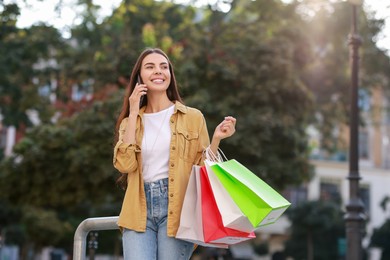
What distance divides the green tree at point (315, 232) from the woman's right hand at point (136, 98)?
92.6 ft

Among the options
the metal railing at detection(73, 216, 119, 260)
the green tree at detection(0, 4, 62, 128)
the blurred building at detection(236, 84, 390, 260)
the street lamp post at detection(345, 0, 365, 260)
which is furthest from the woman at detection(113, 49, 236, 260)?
the blurred building at detection(236, 84, 390, 260)

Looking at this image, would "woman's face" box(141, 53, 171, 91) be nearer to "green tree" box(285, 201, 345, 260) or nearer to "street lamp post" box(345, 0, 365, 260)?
"street lamp post" box(345, 0, 365, 260)

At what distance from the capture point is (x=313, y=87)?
2444cm

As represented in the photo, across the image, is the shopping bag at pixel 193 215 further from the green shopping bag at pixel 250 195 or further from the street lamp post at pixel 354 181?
the street lamp post at pixel 354 181

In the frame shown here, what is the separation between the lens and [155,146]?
4.20 meters

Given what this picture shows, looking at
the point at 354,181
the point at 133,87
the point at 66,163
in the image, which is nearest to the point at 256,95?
the point at 66,163

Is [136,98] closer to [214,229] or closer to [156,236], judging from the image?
[156,236]

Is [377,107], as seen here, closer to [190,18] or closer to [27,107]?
[190,18]

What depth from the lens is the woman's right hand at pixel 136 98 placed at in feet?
13.8

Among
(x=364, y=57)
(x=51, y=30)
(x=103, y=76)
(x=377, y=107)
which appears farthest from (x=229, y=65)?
(x=377, y=107)

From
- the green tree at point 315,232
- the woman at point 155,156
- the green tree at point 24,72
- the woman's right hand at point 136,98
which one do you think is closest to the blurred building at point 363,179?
the green tree at point 315,232

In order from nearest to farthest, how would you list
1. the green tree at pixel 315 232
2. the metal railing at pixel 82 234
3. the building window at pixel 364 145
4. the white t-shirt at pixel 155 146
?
the white t-shirt at pixel 155 146
the metal railing at pixel 82 234
the green tree at pixel 315 232
the building window at pixel 364 145

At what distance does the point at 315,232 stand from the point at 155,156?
2860cm

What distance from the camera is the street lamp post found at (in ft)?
38.8
